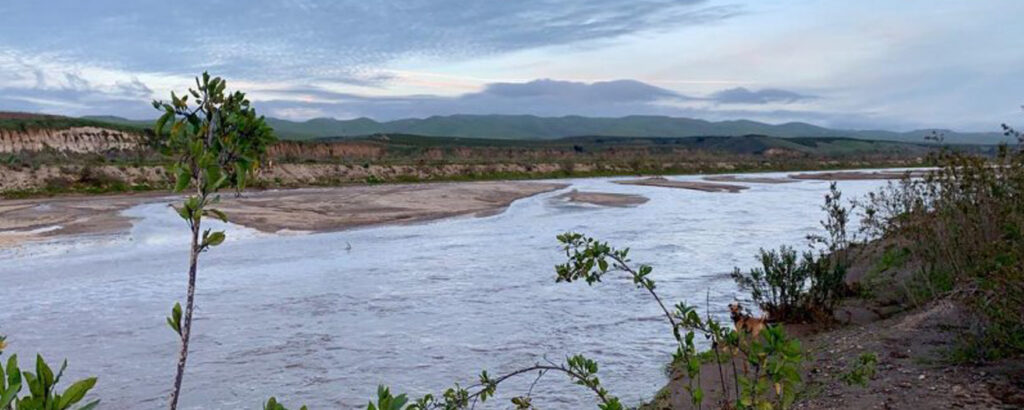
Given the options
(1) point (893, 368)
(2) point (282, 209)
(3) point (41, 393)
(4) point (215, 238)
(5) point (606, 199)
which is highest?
(4) point (215, 238)

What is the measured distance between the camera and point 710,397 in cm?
641

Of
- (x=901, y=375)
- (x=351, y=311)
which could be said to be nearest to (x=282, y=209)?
(x=351, y=311)

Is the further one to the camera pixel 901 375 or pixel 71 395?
pixel 901 375

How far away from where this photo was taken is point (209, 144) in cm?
242

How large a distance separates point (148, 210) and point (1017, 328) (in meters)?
28.1

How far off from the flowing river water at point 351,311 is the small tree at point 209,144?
177 inches

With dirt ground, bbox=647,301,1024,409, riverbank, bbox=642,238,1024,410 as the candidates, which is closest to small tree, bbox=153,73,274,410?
riverbank, bbox=642,238,1024,410

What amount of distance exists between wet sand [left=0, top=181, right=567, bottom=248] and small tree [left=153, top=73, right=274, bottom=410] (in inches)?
662

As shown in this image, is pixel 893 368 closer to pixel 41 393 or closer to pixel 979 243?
pixel 979 243

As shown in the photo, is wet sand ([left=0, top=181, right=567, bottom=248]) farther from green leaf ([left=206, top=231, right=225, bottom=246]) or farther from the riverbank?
green leaf ([left=206, top=231, right=225, bottom=246])

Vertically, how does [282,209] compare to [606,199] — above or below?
below

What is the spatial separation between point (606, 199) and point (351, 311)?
76.9 ft

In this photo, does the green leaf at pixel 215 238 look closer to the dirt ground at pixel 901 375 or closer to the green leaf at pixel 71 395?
the green leaf at pixel 71 395

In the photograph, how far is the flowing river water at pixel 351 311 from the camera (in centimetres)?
740
